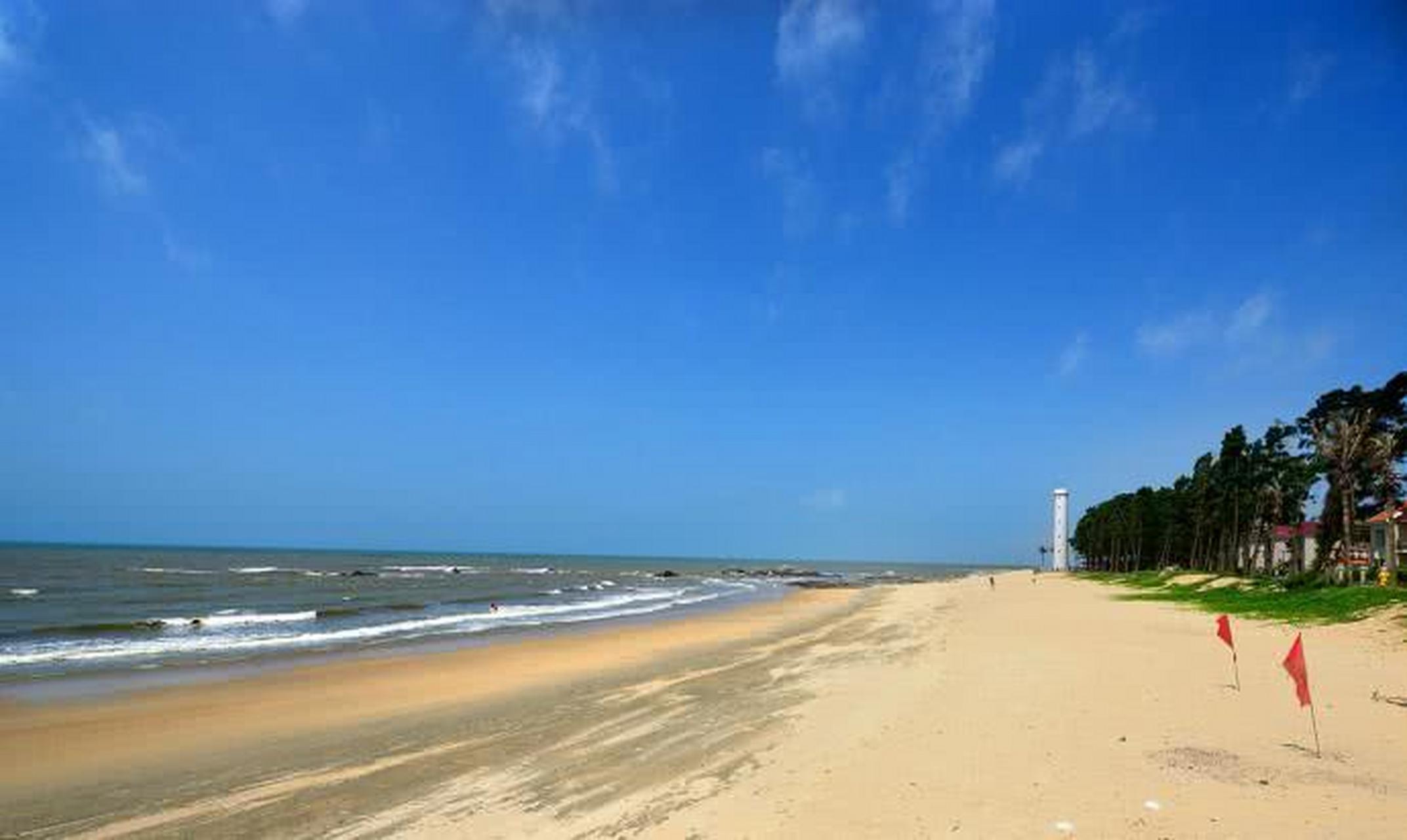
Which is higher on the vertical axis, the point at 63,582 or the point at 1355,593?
the point at 1355,593

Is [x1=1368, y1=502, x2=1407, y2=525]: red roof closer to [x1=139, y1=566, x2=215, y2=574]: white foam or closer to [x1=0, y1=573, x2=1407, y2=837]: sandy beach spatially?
[x1=0, y1=573, x2=1407, y2=837]: sandy beach

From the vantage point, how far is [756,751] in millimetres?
9883

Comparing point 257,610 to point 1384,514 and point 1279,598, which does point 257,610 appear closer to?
point 1279,598

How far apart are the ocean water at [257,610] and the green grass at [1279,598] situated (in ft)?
83.9

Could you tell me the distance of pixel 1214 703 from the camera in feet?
38.9

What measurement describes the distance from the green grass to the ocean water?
25.6 meters

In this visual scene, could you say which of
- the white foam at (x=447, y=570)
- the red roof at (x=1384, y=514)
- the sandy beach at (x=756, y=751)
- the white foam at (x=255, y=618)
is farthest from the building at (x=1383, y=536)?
the white foam at (x=447, y=570)

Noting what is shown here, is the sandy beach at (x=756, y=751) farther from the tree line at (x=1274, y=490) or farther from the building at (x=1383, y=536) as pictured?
the building at (x=1383, y=536)

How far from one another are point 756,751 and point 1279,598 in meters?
33.1

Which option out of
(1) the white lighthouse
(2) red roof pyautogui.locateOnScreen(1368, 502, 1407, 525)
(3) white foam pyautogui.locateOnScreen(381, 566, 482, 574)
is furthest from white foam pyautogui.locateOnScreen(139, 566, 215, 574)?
(1) the white lighthouse

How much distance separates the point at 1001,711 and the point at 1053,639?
12.6 m

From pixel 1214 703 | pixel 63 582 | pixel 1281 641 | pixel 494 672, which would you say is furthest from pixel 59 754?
pixel 63 582

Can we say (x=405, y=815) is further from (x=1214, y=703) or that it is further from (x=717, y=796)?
(x=1214, y=703)

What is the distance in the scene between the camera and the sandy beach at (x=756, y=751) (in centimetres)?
729
